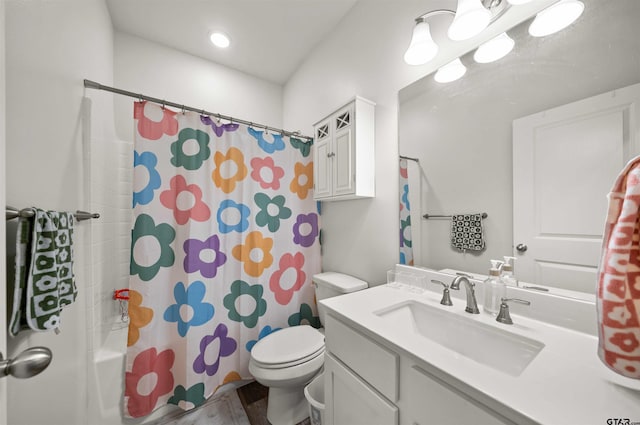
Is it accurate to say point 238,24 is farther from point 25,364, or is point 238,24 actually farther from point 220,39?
point 25,364

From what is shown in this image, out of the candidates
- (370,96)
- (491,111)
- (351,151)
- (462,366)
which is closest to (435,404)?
(462,366)

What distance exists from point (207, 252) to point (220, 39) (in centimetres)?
166

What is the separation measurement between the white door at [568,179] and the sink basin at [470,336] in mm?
268

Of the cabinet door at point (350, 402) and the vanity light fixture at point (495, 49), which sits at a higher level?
the vanity light fixture at point (495, 49)

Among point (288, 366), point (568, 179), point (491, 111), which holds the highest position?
point (491, 111)

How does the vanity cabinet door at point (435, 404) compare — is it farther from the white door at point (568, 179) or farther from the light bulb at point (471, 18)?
the light bulb at point (471, 18)

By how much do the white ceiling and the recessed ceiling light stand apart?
1.3 inches

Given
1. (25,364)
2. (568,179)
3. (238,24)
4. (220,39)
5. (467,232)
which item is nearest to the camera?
(25,364)

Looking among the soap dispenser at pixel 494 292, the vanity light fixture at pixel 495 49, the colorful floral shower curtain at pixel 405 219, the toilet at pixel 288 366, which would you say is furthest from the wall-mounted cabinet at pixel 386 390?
the vanity light fixture at pixel 495 49

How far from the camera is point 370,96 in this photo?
147cm

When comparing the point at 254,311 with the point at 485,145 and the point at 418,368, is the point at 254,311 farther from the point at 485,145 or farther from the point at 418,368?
the point at 485,145

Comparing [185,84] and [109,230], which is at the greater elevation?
[185,84]

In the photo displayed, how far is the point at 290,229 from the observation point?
5.81ft

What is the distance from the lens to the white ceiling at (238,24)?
1.54m
